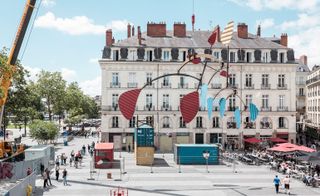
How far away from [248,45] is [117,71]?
18.2 m

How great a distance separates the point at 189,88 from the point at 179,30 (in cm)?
895

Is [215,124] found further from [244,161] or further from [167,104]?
[244,161]

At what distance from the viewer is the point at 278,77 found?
198 feet

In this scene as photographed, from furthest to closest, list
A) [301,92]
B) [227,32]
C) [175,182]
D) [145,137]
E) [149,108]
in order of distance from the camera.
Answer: [301,92] < [149,108] < [145,137] < [175,182] < [227,32]

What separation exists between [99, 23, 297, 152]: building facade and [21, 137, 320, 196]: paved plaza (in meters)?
16.5

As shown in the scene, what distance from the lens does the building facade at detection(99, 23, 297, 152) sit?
2311 inches

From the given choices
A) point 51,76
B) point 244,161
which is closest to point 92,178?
point 244,161

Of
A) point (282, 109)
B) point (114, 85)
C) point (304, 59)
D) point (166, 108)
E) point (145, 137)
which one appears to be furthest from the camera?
point (304, 59)

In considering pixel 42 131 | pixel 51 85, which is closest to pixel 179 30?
pixel 42 131

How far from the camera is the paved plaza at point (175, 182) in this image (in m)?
29.8

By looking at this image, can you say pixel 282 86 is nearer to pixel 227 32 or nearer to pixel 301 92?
pixel 227 32

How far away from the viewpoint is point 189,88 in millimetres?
59750

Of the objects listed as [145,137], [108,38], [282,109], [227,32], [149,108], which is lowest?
[145,137]

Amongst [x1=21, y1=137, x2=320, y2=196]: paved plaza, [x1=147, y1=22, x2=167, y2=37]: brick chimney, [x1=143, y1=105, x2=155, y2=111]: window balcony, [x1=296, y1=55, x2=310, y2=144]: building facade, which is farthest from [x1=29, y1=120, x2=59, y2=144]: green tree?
[x1=296, y1=55, x2=310, y2=144]: building facade
